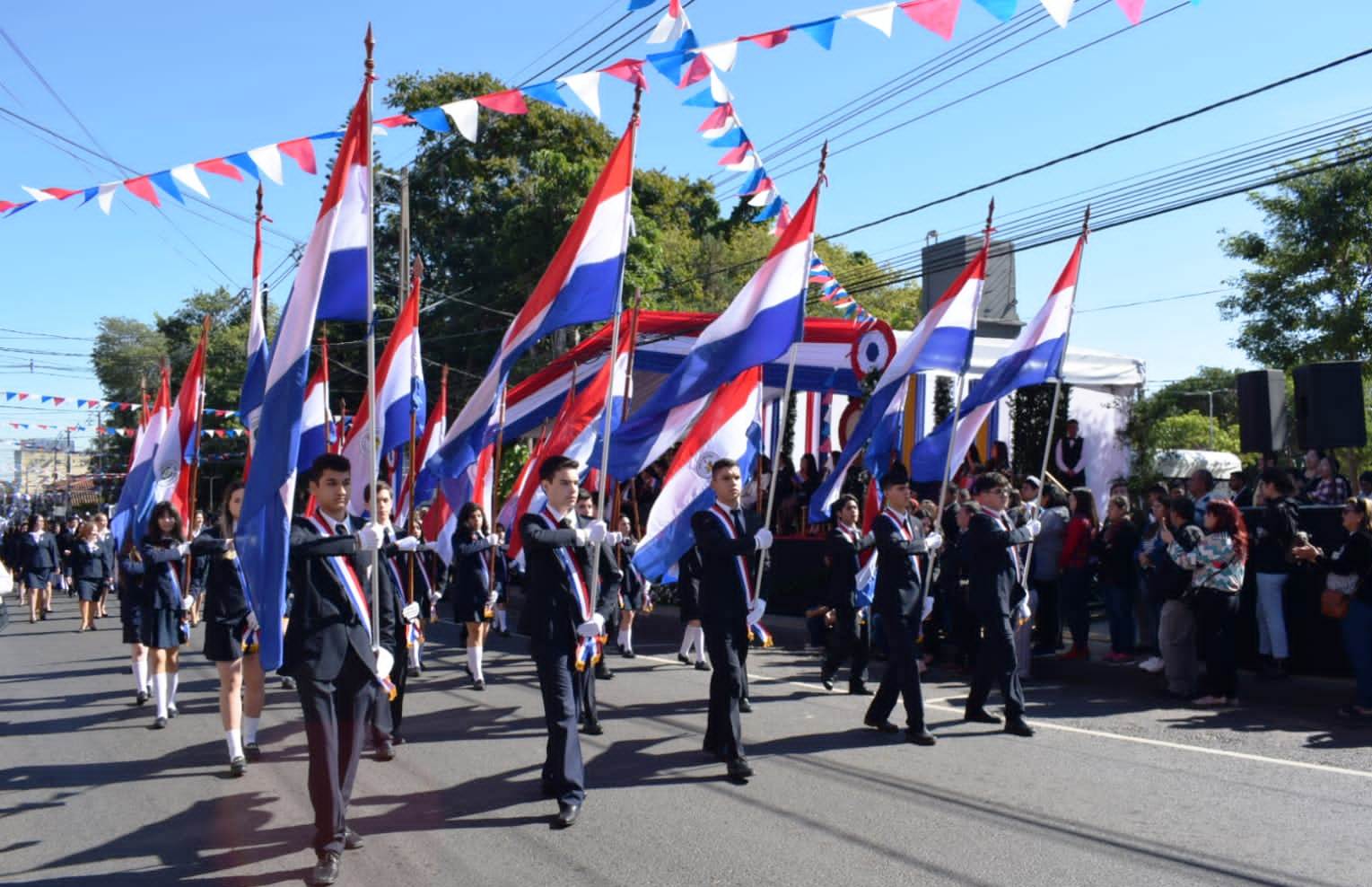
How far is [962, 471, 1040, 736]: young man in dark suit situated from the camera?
8242 millimetres

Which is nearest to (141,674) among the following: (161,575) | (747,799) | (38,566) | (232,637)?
(161,575)

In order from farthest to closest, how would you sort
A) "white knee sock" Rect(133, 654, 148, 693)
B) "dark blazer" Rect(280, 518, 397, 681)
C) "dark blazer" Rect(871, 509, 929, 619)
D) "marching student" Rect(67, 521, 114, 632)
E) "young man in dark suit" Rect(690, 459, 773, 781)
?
1. "marching student" Rect(67, 521, 114, 632)
2. "white knee sock" Rect(133, 654, 148, 693)
3. "dark blazer" Rect(871, 509, 929, 619)
4. "young man in dark suit" Rect(690, 459, 773, 781)
5. "dark blazer" Rect(280, 518, 397, 681)

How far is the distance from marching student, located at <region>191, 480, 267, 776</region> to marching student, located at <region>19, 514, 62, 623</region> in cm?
1494

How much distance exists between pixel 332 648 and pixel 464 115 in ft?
13.2

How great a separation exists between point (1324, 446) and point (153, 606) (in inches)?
416

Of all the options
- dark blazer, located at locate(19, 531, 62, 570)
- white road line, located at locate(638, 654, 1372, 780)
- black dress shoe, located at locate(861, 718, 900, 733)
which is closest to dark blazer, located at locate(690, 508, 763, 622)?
black dress shoe, located at locate(861, 718, 900, 733)

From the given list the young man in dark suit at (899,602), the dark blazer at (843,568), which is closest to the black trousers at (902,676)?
the young man in dark suit at (899,602)

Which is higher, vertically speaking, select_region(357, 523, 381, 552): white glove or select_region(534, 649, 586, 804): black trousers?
select_region(357, 523, 381, 552): white glove

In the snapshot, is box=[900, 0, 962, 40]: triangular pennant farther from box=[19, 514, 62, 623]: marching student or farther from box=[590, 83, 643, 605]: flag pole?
box=[19, 514, 62, 623]: marching student

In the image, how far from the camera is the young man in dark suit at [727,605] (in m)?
6.95

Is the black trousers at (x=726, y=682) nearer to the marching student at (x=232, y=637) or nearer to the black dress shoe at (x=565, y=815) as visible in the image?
the black dress shoe at (x=565, y=815)

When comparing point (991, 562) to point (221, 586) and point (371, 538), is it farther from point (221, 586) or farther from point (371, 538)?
point (221, 586)

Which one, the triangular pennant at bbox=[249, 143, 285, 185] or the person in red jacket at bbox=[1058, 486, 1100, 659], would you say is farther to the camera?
the person in red jacket at bbox=[1058, 486, 1100, 659]

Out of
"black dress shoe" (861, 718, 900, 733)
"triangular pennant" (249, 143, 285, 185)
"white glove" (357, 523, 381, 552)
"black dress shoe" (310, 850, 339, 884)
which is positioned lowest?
"black dress shoe" (310, 850, 339, 884)
